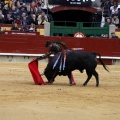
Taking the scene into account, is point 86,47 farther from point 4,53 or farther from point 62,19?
point 62,19

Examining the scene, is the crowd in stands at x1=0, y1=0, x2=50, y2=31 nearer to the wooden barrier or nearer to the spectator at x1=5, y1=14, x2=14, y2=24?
the spectator at x1=5, y1=14, x2=14, y2=24

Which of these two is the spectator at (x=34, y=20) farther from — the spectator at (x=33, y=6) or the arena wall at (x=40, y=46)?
the arena wall at (x=40, y=46)

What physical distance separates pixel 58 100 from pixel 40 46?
10.8 m

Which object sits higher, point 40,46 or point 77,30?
point 77,30

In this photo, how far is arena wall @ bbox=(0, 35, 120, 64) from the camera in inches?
847

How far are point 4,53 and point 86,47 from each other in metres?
2.76

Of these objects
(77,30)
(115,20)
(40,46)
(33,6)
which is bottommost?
(40,46)

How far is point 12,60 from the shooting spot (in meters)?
21.6

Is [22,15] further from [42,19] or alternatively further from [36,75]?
[36,75]

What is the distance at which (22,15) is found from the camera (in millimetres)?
22750

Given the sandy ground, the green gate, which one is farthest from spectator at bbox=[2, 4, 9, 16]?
the sandy ground

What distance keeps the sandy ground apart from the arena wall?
604 cm

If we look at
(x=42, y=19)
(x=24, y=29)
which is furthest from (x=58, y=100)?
(x=42, y=19)

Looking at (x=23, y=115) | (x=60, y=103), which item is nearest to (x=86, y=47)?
(x=60, y=103)
